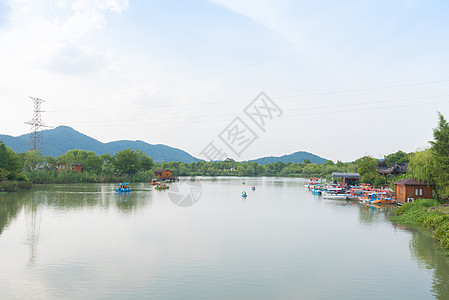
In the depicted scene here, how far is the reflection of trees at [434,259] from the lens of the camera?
13570 millimetres

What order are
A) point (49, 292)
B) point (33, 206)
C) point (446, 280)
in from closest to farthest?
point (49, 292)
point (446, 280)
point (33, 206)

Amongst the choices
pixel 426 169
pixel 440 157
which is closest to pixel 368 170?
pixel 426 169

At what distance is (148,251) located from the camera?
19391mm

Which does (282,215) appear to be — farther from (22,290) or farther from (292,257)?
(22,290)

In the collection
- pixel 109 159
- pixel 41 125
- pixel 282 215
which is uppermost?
pixel 41 125

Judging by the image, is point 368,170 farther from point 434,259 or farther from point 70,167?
point 70,167

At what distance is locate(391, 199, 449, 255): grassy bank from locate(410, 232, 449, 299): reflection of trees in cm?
59

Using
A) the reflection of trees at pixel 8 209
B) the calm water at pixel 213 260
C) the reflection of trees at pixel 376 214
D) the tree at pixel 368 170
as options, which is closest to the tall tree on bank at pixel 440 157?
the reflection of trees at pixel 376 214

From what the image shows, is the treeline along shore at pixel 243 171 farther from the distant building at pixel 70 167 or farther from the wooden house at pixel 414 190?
the wooden house at pixel 414 190

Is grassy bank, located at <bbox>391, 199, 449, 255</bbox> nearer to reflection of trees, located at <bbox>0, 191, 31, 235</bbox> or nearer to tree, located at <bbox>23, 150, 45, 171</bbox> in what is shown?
reflection of trees, located at <bbox>0, 191, 31, 235</bbox>

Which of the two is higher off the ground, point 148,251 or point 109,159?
point 109,159

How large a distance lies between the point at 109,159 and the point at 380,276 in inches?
4088

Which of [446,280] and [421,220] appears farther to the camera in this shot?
[421,220]

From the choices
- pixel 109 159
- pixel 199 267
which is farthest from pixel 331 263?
pixel 109 159
